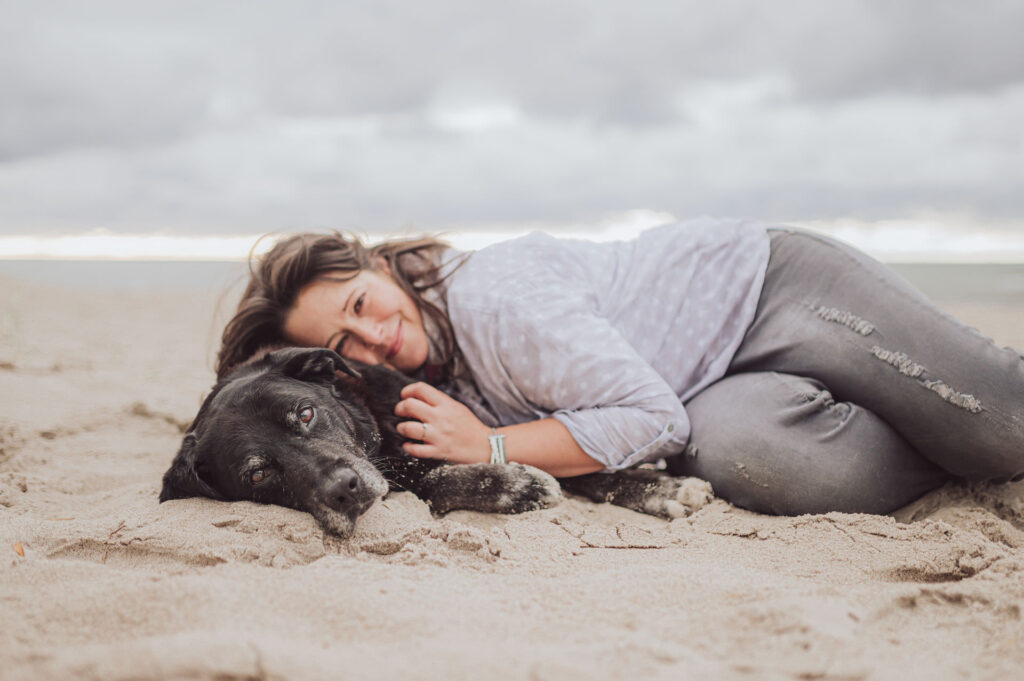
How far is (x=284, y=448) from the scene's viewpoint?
2.72 m

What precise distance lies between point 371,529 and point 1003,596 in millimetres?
2052

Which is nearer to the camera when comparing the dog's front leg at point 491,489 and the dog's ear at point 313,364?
the dog's front leg at point 491,489

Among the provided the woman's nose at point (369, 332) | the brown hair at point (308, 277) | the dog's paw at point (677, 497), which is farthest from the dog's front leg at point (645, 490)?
the woman's nose at point (369, 332)

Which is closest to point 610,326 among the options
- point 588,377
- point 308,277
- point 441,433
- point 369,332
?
point 588,377

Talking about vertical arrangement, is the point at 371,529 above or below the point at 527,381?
below

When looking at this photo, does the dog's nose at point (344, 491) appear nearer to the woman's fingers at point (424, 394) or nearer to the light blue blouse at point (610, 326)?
the woman's fingers at point (424, 394)

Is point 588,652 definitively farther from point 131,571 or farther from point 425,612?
point 131,571

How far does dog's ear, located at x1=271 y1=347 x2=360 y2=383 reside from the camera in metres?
3.11

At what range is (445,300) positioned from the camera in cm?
361

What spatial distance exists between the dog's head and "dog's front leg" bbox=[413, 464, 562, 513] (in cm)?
35

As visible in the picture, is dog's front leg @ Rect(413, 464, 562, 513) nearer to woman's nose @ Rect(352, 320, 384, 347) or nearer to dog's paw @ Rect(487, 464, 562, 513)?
dog's paw @ Rect(487, 464, 562, 513)

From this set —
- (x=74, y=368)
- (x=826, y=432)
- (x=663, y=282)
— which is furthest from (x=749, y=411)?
(x=74, y=368)

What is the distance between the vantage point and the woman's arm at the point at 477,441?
3143 millimetres

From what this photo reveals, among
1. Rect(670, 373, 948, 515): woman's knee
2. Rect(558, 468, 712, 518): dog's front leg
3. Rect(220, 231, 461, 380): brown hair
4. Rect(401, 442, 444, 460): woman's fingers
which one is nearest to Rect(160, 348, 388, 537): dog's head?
Rect(401, 442, 444, 460): woman's fingers
